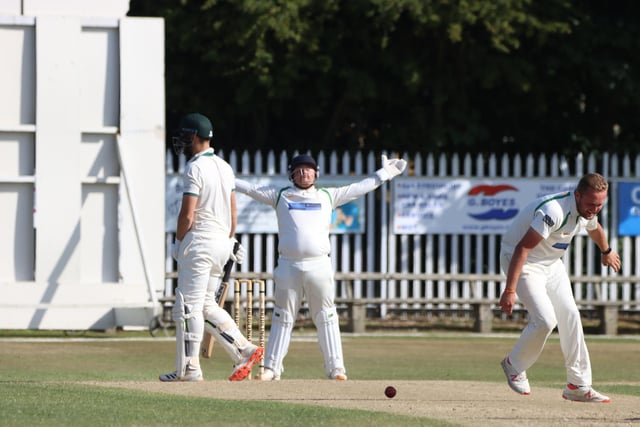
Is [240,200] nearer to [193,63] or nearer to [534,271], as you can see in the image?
[193,63]

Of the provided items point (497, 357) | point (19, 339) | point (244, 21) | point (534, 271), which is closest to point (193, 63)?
point (244, 21)

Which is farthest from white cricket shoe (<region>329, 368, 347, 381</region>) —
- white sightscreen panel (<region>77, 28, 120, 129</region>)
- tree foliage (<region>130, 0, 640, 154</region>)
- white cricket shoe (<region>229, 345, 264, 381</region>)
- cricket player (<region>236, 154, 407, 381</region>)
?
tree foliage (<region>130, 0, 640, 154</region>)

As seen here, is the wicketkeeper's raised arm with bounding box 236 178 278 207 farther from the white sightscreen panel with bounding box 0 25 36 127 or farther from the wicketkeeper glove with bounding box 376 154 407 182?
the white sightscreen panel with bounding box 0 25 36 127

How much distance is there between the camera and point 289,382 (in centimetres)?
1173

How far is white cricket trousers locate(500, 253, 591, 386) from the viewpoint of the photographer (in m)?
10.9

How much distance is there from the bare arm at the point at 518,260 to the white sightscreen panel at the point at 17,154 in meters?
10.1

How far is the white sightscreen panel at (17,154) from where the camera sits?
19312 mm

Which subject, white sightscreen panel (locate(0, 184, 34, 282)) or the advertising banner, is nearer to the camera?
white sightscreen panel (locate(0, 184, 34, 282))

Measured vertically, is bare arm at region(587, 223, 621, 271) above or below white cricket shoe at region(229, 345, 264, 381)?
above

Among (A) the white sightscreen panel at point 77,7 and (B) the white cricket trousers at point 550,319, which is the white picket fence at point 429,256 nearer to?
(A) the white sightscreen panel at point 77,7

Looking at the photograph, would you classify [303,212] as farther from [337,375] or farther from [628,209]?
[628,209]

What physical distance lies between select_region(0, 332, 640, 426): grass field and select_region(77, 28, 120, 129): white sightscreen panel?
289cm

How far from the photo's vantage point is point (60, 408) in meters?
9.50

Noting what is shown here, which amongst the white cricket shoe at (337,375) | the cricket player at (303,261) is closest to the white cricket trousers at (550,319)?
the white cricket shoe at (337,375)
